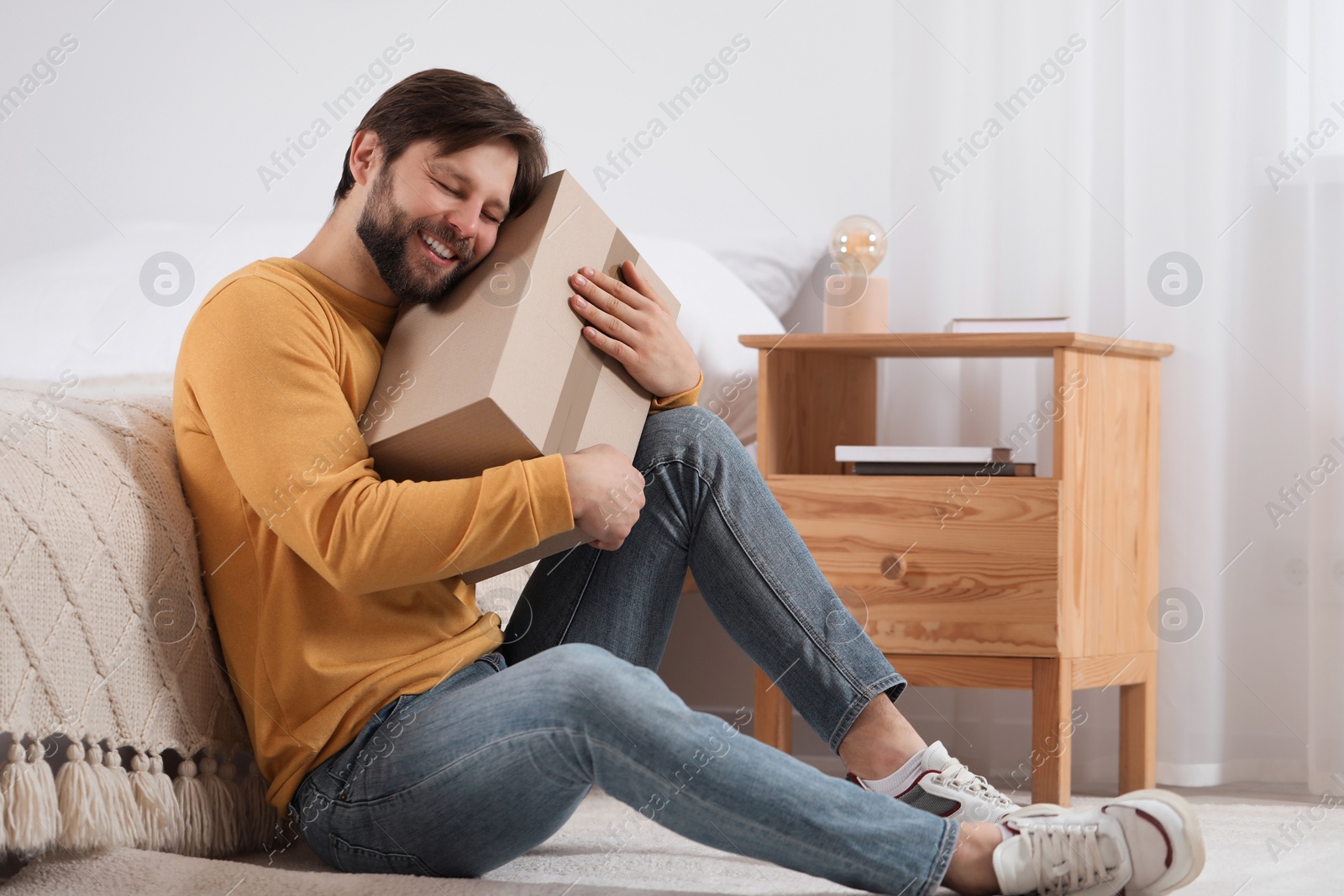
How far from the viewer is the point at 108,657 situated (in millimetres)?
820

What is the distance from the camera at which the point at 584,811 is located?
1.29m

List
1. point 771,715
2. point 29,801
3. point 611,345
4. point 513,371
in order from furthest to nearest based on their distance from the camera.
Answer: point 771,715 → point 611,345 → point 513,371 → point 29,801

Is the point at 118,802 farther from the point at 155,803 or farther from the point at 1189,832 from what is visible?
the point at 1189,832

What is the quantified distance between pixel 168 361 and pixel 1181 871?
134cm

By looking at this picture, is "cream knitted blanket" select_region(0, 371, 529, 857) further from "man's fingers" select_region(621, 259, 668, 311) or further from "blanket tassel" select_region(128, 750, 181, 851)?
"man's fingers" select_region(621, 259, 668, 311)

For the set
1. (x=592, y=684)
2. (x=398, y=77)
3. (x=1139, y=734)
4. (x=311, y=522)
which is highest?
(x=398, y=77)

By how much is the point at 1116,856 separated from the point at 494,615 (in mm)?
526

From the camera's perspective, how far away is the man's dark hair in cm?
94

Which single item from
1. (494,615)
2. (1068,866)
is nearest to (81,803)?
(494,615)

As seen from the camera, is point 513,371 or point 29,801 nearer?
point 29,801

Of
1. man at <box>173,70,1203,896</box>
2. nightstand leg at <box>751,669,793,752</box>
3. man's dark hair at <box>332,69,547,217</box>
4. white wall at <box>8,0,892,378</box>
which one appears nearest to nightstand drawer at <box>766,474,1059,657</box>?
nightstand leg at <box>751,669,793,752</box>

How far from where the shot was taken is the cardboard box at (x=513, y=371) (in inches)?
33.7

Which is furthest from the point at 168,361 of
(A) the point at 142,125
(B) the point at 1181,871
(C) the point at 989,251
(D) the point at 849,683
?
(B) the point at 1181,871

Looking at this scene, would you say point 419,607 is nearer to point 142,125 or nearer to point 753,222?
point 753,222
